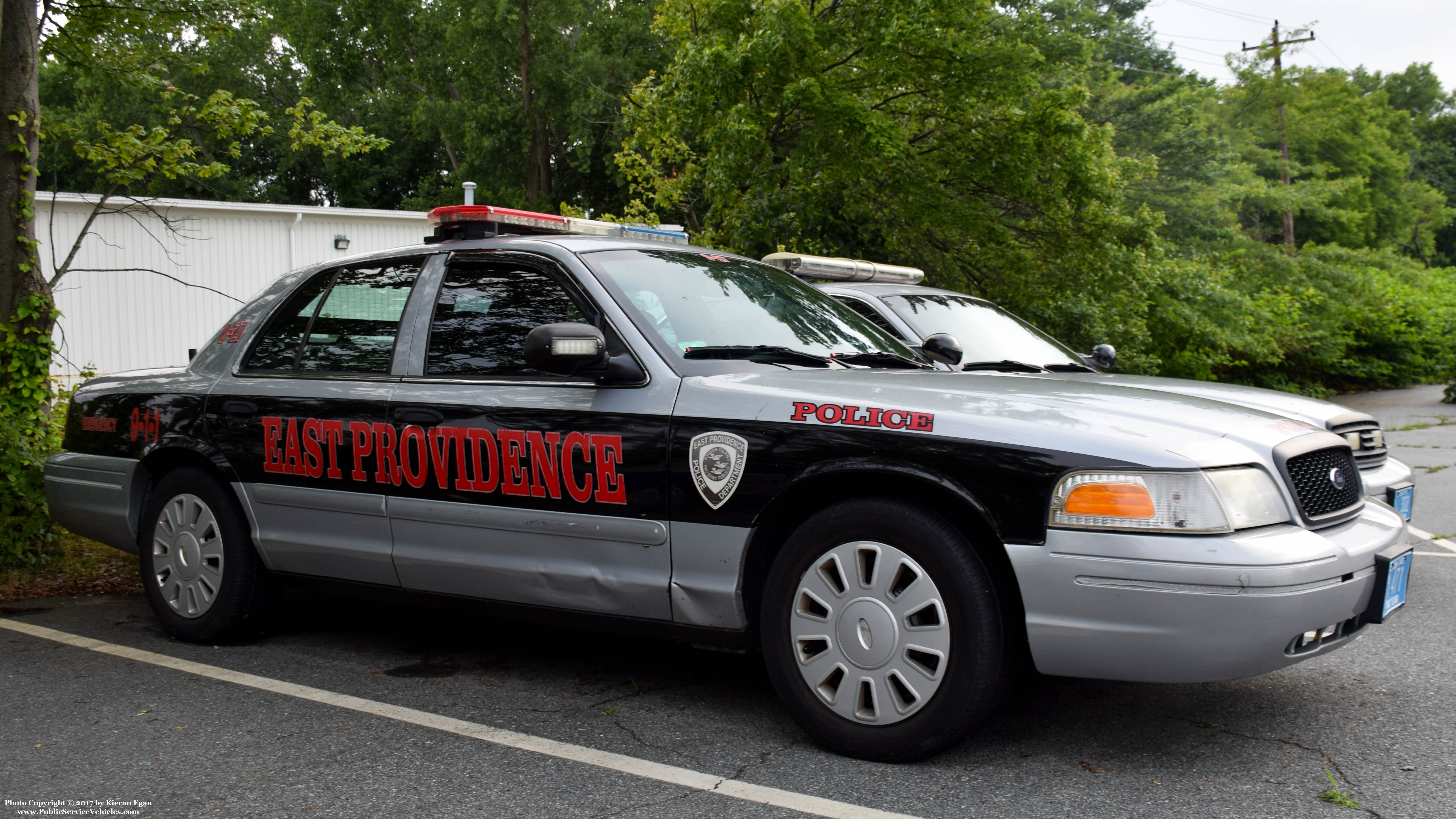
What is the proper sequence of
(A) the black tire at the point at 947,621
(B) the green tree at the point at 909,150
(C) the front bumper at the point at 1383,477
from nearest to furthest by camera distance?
(A) the black tire at the point at 947,621 < (C) the front bumper at the point at 1383,477 < (B) the green tree at the point at 909,150

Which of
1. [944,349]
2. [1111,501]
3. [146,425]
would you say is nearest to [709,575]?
[1111,501]

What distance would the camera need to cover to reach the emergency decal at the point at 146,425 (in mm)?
4902

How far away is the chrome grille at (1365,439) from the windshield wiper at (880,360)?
7.78ft

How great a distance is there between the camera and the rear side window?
14.5 feet

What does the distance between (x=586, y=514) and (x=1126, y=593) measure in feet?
5.63

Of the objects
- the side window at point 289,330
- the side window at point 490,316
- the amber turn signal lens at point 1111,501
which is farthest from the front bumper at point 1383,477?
the side window at point 289,330

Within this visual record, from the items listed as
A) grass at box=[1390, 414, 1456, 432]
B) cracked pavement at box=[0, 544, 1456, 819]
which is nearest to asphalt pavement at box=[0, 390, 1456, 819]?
cracked pavement at box=[0, 544, 1456, 819]

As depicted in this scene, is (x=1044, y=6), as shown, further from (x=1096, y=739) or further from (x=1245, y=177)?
(x=1096, y=739)

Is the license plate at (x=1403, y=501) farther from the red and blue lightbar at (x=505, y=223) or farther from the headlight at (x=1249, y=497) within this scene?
the red and blue lightbar at (x=505, y=223)

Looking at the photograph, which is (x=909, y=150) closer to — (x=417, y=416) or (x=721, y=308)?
(x=721, y=308)

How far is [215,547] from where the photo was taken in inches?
185

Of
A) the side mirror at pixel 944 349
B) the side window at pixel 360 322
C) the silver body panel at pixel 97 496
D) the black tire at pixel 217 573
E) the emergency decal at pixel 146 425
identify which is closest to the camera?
the side window at pixel 360 322

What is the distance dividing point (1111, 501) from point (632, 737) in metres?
1.65

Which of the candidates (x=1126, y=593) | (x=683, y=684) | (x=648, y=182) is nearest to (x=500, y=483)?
(x=683, y=684)
